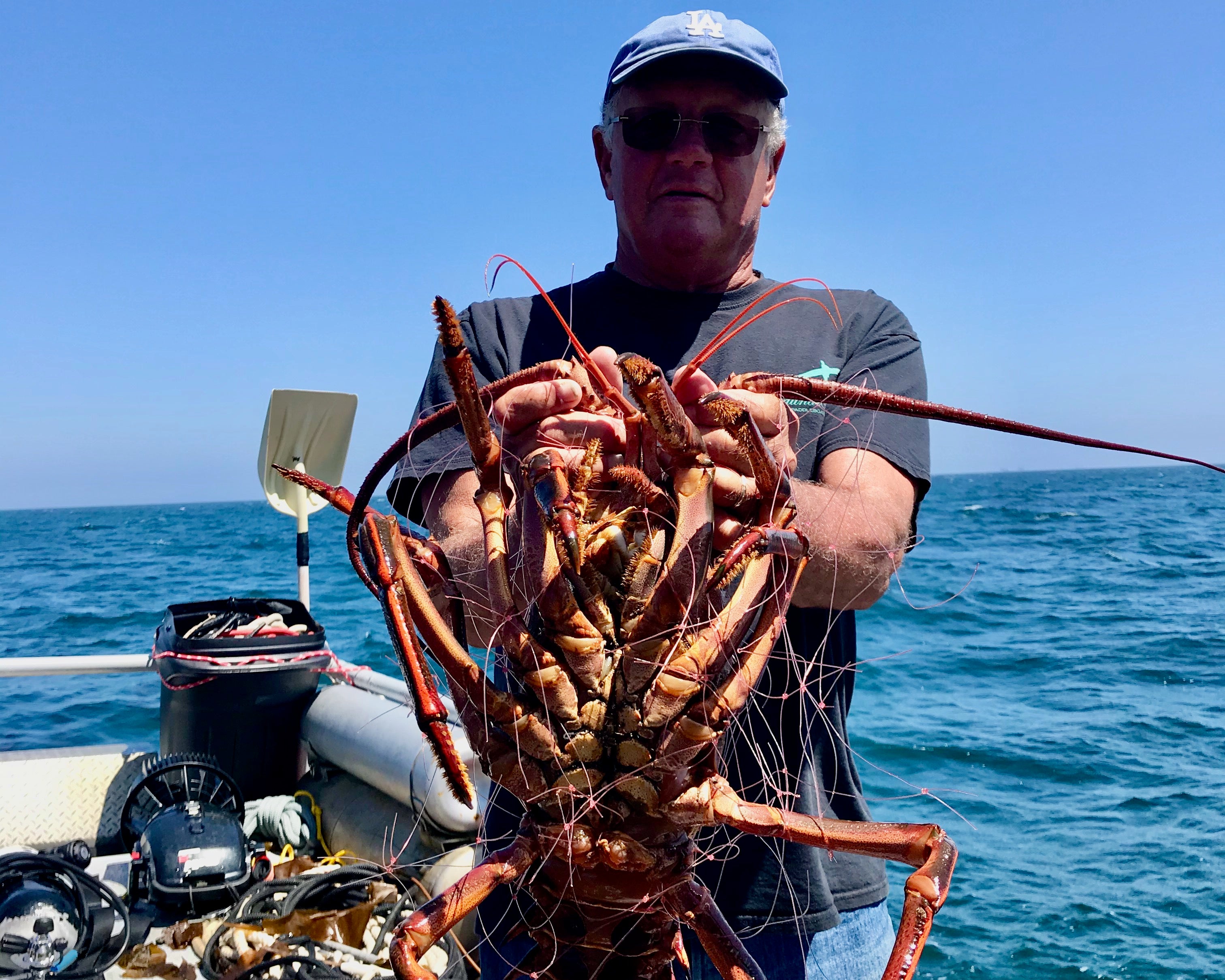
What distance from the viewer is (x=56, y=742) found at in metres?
10.9

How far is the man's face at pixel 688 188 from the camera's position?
2.04m

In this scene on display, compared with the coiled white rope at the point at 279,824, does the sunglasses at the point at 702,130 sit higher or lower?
higher

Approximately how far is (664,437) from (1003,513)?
54944 mm

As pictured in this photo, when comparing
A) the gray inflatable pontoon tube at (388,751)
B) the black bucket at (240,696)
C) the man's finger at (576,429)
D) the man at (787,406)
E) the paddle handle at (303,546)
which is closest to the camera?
the man's finger at (576,429)

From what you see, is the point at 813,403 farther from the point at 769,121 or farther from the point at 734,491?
the point at 769,121

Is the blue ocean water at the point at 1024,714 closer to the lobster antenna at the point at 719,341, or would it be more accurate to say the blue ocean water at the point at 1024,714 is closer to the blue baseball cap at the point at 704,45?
the lobster antenna at the point at 719,341

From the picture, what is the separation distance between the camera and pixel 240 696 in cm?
488

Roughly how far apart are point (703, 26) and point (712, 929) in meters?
1.84

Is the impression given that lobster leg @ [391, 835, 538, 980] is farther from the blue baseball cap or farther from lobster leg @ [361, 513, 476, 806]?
the blue baseball cap

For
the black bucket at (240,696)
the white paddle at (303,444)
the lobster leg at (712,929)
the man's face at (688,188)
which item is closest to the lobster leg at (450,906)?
the lobster leg at (712,929)

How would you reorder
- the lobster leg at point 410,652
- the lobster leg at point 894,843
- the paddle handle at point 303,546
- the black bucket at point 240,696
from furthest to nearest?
the paddle handle at point 303,546 < the black bucket at point 240,696 < the lobster leg at point 410,652 < the lobster leg at point 894,843

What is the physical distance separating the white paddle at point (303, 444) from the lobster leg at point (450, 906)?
4467 mm

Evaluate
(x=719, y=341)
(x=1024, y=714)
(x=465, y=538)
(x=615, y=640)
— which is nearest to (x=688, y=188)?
(x=719, y=341)

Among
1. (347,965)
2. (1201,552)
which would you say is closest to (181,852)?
(347,965)
